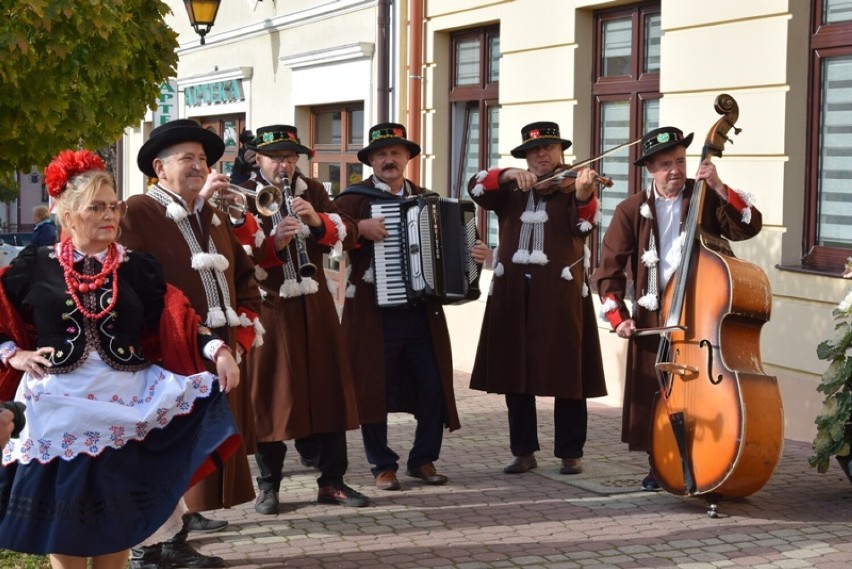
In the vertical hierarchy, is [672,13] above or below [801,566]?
above

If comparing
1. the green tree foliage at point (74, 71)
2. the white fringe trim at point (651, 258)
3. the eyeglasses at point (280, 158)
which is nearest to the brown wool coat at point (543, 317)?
the white fringe trim at point (651, 258)

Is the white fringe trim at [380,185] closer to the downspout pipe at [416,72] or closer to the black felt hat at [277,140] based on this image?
the black felt hat at [277,140]

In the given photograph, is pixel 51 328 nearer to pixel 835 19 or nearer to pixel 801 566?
pixel 801 566

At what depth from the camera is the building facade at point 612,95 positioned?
28.6 ft

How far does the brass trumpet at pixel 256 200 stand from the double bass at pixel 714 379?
6.64 ft

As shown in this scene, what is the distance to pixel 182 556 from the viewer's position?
5.86 meters

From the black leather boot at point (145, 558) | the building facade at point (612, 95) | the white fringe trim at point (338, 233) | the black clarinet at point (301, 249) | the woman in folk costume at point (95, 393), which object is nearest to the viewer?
the woman in folk costume at point (95, 393)

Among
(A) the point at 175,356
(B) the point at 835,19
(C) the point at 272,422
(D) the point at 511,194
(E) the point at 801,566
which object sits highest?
(B) the point at 835,19

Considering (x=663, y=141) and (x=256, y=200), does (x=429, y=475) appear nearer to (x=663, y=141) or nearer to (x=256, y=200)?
(x=256, y=200)

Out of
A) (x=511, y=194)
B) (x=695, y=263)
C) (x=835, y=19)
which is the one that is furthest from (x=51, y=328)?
(x=835, y=19)

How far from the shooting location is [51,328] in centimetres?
477

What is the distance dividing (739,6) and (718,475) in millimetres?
4024

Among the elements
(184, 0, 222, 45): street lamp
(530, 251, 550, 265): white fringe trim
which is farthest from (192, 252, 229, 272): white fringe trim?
(184, 0, 222, 45): street lamp

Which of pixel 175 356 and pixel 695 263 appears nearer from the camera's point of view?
pixel 175 356
